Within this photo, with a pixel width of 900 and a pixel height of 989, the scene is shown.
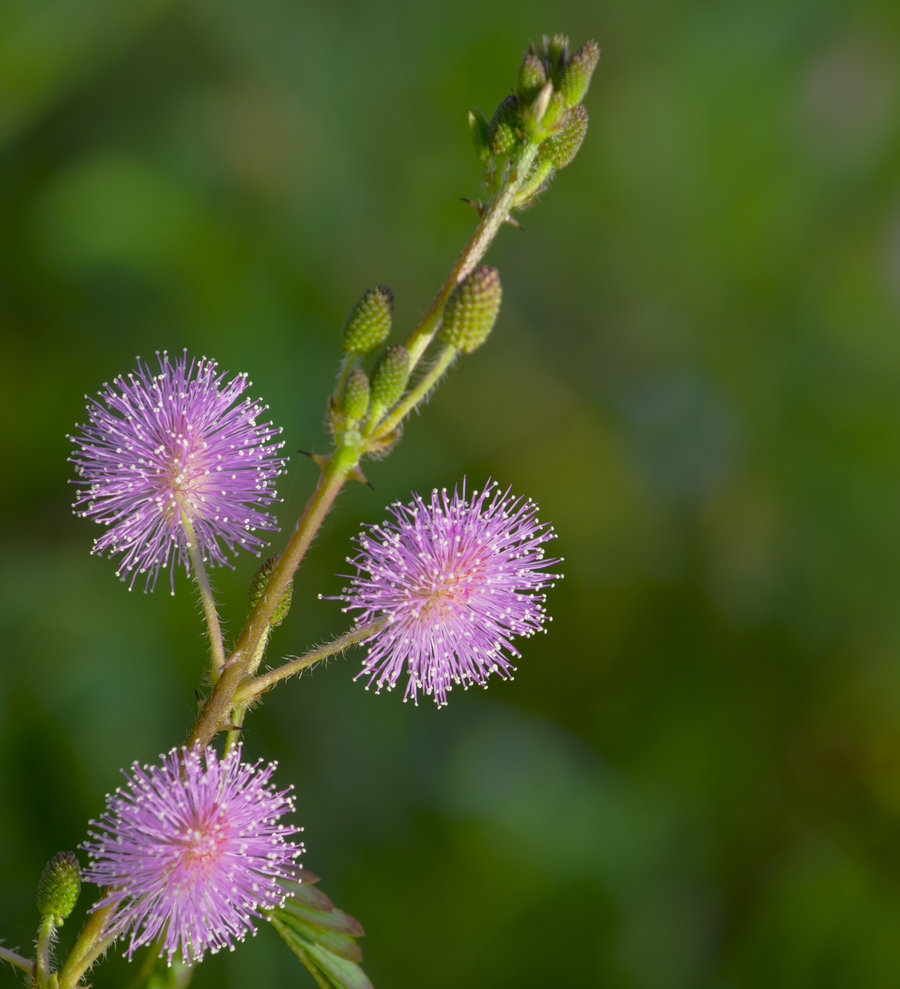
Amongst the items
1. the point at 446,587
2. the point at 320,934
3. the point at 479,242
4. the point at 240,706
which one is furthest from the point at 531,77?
the point at 320,934

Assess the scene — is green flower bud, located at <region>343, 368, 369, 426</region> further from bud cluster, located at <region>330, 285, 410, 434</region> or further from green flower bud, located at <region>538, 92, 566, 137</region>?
green flower bud, located at <region>538, 92, 566, 137</region>

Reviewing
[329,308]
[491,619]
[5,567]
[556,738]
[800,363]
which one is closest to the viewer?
[491,619]

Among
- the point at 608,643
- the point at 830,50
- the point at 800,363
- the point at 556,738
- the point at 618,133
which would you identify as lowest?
the point at 556,738

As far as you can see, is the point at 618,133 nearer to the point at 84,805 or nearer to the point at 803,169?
the point at 803,169

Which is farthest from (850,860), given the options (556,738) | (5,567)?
(5,567)

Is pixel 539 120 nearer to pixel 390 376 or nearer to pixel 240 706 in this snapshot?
pixel 390 376

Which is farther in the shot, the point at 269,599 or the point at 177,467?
the point at 177,467

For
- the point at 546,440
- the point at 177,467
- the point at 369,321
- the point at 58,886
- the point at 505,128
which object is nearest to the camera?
the point at 58,886

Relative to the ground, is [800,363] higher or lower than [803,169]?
lower
